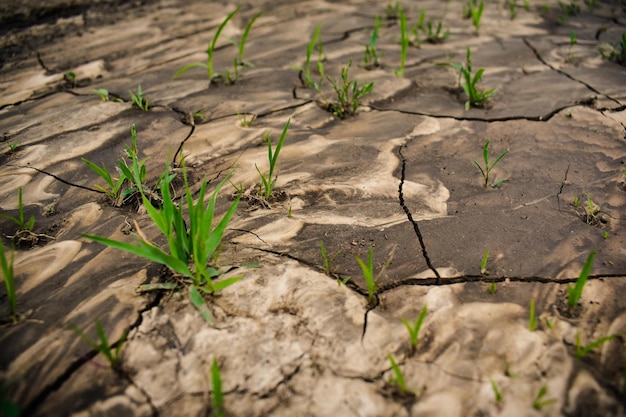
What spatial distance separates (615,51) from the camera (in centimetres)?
265

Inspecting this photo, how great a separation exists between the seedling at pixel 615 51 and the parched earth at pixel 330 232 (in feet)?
0.26

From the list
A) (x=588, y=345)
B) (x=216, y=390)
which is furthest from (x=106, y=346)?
(x=588, y=345)

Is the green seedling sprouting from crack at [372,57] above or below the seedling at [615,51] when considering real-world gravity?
above

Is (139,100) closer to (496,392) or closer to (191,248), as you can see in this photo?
(191,248)

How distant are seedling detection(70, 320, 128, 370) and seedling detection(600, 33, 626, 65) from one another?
2.81 meters

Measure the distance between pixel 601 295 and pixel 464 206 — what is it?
513 mm

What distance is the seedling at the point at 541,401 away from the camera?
1037 mm

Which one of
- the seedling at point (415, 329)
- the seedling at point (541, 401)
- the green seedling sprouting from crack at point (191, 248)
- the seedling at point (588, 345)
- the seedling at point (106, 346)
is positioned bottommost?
the seedling at point (541, 401)

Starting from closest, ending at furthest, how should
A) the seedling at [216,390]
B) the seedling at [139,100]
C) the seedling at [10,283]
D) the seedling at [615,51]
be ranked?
the seedling at [216,390], the seedling at [10,283], the seedling at [139,100], the seedling at [615,51]

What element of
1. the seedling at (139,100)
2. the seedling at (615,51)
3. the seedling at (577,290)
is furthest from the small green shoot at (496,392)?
the seedling at (615,51)

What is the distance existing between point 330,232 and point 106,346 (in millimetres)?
747

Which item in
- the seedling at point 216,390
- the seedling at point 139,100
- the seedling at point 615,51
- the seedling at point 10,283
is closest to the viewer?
the seedling at point 216,390

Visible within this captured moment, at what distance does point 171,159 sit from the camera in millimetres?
1905

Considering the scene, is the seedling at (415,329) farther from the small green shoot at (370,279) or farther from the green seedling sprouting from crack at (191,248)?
the green seedling sprouting from crack at (191,248)
